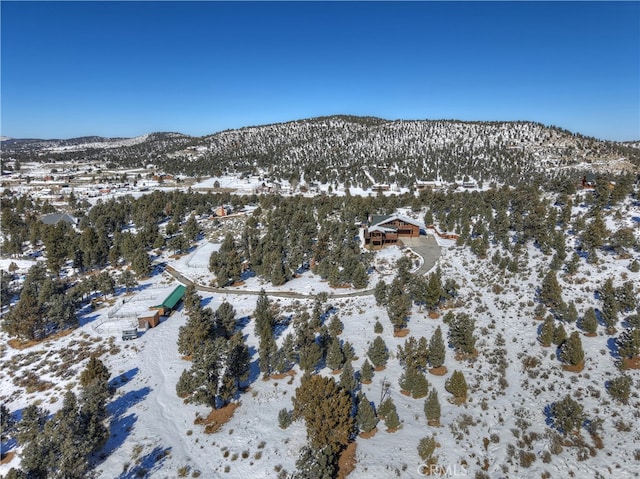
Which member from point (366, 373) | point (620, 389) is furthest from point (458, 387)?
point (620, 389)

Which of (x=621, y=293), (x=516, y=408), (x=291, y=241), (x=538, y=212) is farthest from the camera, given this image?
(x=291, y=241)

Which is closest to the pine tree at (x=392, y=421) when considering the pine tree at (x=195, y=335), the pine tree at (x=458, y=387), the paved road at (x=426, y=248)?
the pine tree at (x=458, y=387)

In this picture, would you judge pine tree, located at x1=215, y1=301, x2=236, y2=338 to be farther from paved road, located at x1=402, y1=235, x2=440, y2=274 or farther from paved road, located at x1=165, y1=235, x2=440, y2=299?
paved road, located at x1=402, y1=235, x2=440, y2=274

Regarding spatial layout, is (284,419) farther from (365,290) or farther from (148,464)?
(365,290)

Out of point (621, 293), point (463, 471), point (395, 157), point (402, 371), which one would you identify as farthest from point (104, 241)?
point (395, 157)

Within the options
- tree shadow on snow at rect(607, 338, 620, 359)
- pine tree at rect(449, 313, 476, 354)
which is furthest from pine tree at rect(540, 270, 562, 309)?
pine tree at rect(449, 313, 476, 354)

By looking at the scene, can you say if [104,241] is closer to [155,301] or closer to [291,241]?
[155,301]
